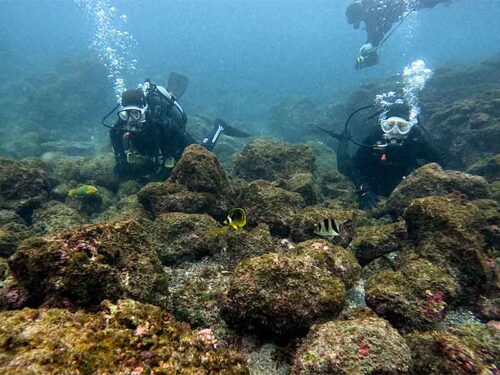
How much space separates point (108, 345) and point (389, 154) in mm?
8396

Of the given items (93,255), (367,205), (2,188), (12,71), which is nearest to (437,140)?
(367,205)

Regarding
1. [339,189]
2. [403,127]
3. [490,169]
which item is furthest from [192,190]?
[490,169]

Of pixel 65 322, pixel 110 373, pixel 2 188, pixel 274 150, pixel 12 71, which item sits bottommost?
pixel 110 373

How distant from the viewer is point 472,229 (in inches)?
158

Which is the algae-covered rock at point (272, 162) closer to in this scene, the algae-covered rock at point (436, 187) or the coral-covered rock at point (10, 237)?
the algae-covered rock at point (436, 187)

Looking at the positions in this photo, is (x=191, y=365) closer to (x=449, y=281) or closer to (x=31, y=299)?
(x=31, y=299)

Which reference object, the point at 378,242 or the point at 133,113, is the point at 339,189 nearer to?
the point at 378,242

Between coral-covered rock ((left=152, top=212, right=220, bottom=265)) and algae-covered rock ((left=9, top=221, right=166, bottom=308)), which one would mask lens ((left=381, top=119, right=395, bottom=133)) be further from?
A: algae-covered rock ((left=9, top=221, right=166, bottom=308))

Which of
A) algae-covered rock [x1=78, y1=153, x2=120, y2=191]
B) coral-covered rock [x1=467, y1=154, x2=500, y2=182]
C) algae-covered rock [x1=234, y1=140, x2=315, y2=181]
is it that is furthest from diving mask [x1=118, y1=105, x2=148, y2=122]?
coral-covered rock [x1=467, y1=154, x2=500, y2=182]

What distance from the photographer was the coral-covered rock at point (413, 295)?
3.03 meters

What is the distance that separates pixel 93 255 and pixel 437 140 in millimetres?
13513

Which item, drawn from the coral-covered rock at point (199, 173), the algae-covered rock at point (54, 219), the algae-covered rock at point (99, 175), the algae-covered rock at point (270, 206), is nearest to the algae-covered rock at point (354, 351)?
the algae-covered rock at point (270, 206)

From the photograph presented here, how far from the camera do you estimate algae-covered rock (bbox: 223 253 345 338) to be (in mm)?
2756

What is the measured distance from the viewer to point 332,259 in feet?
11.7
